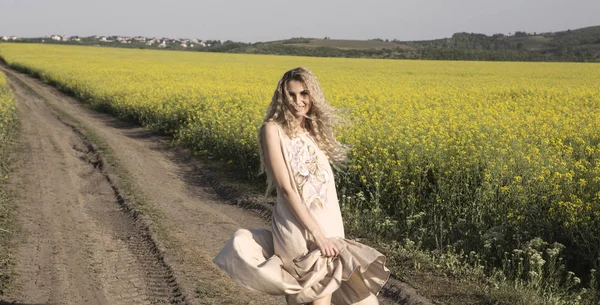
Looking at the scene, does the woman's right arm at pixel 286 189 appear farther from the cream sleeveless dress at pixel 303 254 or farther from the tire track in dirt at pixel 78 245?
the tire track in dirt at pixel 78 245

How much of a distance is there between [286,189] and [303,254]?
31cm

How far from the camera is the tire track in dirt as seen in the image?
18.2ft

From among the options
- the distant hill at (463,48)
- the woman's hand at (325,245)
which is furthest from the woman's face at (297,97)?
the distant hill at (463,48)

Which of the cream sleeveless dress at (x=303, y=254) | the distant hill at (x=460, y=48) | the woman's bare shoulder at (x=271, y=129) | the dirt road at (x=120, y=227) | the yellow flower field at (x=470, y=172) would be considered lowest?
the distant hill at (x=460, y=48)

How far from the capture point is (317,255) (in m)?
3.22

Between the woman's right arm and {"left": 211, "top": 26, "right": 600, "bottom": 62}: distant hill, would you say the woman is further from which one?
{"left": 211, "top": 26, "right": 600, "bottom": 62}: distant hill

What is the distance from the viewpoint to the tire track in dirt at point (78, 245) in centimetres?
555

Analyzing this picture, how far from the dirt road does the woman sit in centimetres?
211

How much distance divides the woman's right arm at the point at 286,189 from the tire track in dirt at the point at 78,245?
2.39 meters

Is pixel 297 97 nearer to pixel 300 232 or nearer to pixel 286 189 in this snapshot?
pixel 286 189

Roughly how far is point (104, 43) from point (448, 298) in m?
113

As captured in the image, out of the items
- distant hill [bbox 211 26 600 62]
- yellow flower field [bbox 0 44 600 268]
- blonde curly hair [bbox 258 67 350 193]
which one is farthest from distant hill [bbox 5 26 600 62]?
blonde curly hair [bbox 258 67 350 193]

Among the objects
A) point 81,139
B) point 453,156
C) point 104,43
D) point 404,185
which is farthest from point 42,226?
point 104,43

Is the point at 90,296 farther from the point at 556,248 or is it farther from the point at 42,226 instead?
the point at 556,248
